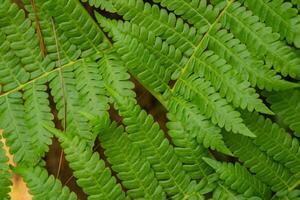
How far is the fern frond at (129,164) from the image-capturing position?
5.50 ft

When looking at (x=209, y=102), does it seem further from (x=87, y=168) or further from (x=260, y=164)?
(x=87, y=168)

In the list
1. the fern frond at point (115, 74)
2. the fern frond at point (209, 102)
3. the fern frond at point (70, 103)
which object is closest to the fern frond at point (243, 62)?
the fern frond at point (209, 102)

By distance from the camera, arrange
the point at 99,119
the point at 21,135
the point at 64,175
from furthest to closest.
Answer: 1. the point at 64,175
2. the point at 21,135
3. the point at 99,119

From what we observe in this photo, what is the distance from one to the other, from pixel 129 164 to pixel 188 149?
0.23 meters

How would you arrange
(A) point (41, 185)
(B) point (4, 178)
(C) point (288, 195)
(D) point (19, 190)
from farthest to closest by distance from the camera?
(D) point (19, 190)
(C) point (288, 195)
(B) point (4, 178)
(A) point (41, 185)

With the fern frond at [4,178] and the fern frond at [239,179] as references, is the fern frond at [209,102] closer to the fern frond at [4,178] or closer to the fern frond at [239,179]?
the fern frond at [239,179]

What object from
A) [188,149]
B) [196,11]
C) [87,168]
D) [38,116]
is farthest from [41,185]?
[196,11]

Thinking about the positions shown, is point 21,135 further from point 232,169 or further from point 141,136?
point 232,169

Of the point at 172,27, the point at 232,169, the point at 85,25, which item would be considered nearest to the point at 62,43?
the point at 85,25

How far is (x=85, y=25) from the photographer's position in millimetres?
1818

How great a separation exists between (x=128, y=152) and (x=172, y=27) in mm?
520

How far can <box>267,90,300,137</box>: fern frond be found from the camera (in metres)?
1.76

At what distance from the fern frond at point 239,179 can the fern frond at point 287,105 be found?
265 millimetres

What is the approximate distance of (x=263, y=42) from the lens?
1706mm
